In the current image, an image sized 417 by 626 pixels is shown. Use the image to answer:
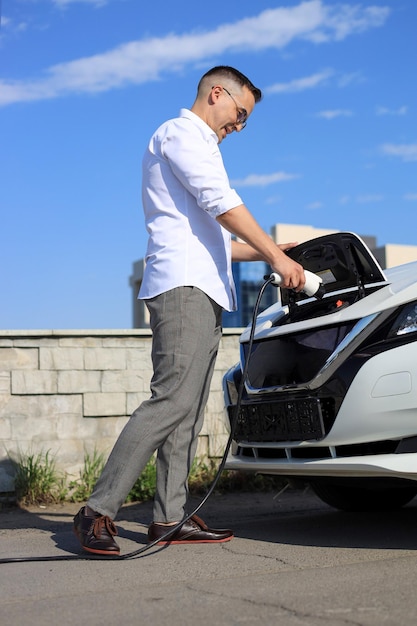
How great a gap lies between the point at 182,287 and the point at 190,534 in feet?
3.59

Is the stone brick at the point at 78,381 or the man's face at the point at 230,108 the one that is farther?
the stone brick at the point at 78,381

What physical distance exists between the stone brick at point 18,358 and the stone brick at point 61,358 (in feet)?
0.16

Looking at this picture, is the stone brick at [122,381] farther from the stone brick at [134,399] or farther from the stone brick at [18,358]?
the stone brick at [18,358]

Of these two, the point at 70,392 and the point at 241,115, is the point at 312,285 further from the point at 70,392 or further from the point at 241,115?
the point at 70,392

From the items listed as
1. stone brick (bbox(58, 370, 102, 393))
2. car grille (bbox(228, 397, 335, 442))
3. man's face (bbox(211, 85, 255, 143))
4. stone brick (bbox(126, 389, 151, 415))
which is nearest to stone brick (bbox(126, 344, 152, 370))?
stone brick (bbox(126, 389, 151, 415))

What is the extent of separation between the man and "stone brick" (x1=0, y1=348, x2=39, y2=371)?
8.21ft

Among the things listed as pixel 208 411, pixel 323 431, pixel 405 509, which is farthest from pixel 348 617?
pixel 208 411

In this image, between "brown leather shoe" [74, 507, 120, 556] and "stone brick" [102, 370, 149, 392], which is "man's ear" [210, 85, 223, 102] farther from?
"stone brick" [102, 370, 149, 392]

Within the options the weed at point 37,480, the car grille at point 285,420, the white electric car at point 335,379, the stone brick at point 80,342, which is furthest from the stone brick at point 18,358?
the car grille at point 285,420

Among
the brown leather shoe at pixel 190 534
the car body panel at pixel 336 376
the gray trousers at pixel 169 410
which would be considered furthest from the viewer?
the brown leather shoe at pixel 190 534

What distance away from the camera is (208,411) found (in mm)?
6656

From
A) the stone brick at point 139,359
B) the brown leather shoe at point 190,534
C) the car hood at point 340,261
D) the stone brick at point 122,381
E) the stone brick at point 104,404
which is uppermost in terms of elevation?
the car hood at point 340,261

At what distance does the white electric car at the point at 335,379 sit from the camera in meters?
3.48

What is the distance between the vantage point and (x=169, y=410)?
12.3ft
